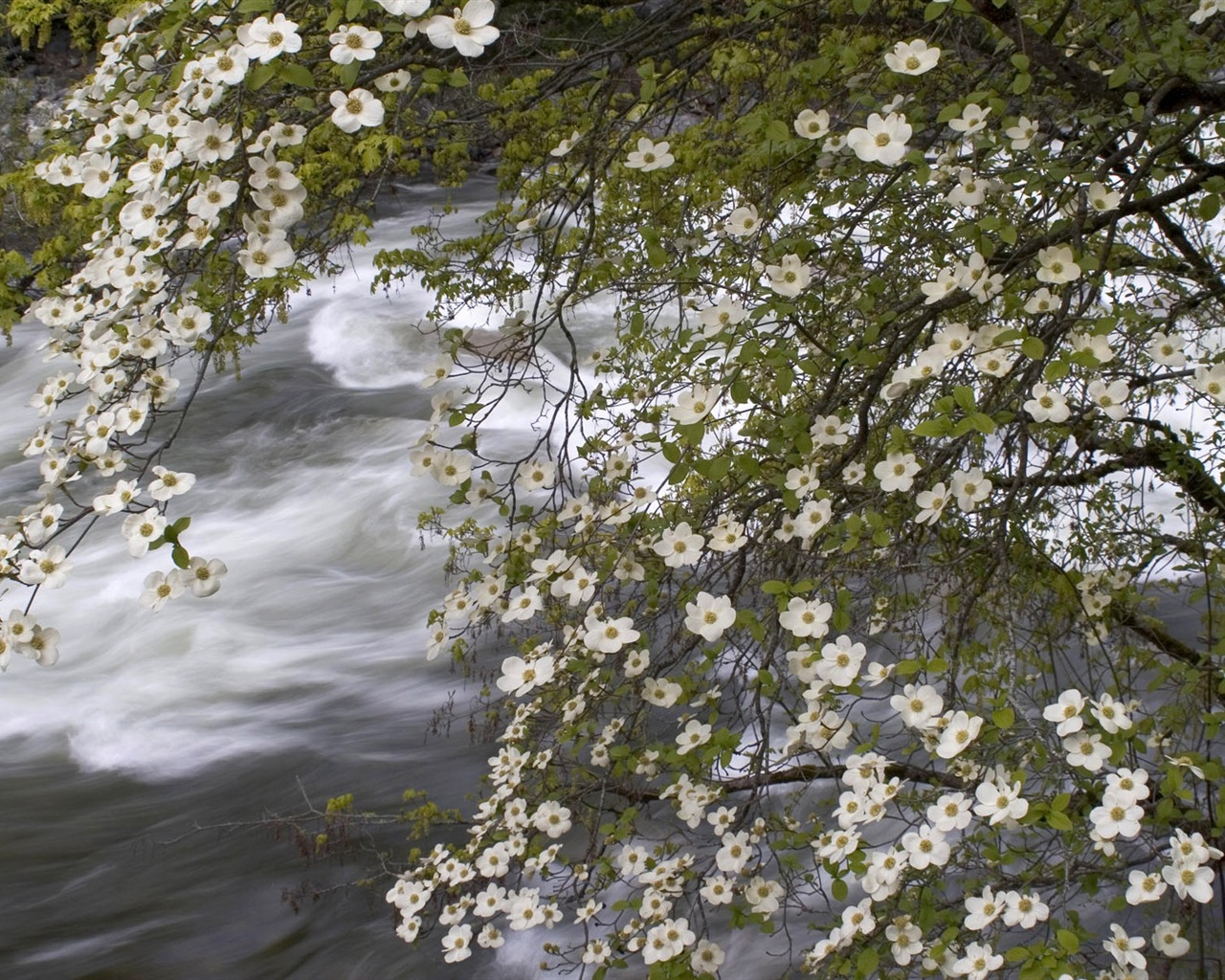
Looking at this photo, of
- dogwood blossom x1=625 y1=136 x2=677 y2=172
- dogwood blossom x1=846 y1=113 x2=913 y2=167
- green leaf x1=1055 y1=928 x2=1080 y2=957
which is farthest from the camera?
dogwood blossom x1=625 y1=136 x2=677 y2=172

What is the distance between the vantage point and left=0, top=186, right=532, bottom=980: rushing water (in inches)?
195

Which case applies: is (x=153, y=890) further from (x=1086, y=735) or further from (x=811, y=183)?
(x=1086, y=735)

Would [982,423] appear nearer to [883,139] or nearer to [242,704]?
[883,139]

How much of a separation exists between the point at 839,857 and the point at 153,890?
389 cm

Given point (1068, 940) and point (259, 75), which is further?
point (1068, 940)

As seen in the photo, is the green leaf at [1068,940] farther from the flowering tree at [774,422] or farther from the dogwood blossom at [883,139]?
the dogwood blossom at [883,139]

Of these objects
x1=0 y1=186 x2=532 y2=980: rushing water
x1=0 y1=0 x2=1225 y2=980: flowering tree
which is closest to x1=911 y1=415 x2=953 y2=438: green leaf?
x1=0 y1=0 x2=1225 y2=980: flowering tree

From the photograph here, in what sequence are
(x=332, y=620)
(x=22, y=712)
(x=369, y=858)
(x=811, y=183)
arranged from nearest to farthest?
(x=811, y=183) < (x=369, y=858) < (x=22, y=712) < (x=332, y=620)

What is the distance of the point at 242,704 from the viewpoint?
667 centimetres

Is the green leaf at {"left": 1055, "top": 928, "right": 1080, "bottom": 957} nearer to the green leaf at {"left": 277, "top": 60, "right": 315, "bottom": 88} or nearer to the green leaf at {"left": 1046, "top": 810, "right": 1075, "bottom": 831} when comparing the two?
the green leaf at {"left": 1046, "top": 810, "right": 1075, "bottom": 831}

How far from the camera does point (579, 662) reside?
221 centimetres

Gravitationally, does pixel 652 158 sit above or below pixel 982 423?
above

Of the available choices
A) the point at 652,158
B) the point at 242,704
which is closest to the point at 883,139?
the point at 652,158

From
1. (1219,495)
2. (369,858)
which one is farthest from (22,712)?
(1219,495)
